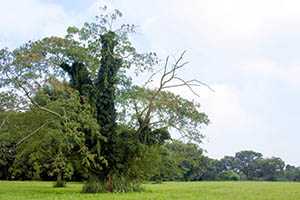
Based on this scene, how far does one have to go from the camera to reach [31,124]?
13797 mm

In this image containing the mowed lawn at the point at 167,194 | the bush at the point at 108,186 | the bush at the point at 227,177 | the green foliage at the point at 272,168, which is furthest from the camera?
the green foliage at the point at 272,168

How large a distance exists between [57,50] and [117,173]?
6.87m

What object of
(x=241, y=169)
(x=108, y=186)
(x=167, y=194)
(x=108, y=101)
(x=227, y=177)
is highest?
(x=108, y=101)

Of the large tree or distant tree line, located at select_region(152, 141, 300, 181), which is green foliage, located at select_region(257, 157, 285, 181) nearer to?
distant tree line, located at select_region(152, 141, 300, 181)

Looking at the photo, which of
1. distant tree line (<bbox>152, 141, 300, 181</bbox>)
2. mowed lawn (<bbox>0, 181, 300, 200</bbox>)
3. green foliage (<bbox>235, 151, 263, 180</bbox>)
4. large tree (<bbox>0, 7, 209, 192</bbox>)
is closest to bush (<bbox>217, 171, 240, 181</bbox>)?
distant tree line (<bbox>152, 141, 300, 181</bbox>)

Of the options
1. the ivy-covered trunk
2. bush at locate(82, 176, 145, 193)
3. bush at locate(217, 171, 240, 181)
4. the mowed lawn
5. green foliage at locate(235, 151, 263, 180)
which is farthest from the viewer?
green foliage at locate(235, 151, 263, 180)

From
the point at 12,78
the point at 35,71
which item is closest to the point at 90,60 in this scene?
the point at 35,71

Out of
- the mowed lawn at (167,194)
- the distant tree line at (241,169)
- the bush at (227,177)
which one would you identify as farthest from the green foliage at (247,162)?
the mowed lawn at (167,194)

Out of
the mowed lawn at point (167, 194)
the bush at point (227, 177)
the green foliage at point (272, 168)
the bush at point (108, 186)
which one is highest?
the green foliage at point (272, 168)

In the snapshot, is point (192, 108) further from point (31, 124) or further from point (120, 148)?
point (31, 124)

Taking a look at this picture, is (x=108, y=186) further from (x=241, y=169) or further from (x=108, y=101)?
(x=241, y=169)

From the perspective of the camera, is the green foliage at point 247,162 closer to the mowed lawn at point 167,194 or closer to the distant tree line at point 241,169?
the distant tree line at point 241,169

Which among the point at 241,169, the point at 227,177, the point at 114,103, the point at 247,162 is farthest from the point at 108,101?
the point at 247,162

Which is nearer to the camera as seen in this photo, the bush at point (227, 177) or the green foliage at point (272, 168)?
the bush at point (227, 177)
